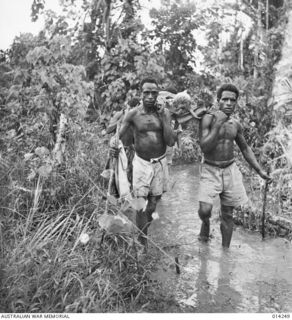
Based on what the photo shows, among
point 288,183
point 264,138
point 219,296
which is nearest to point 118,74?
point 264,138

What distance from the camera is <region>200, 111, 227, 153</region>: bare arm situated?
4.02m

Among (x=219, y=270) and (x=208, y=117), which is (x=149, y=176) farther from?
(x=219, y=270)

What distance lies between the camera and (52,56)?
199 inches

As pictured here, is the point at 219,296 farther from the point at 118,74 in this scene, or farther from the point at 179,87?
the point at 179,87

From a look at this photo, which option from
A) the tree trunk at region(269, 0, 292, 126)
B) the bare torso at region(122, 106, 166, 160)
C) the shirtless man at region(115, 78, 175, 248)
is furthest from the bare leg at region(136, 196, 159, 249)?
the tree trunk at region(269, 0, 292, 126)

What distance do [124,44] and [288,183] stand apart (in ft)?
12.6

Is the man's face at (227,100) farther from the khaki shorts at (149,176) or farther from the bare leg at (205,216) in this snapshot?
the bare leg at (205,216)

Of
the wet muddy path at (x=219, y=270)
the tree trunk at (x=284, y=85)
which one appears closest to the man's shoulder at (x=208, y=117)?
the wet muddy path at (x=219, y=270)

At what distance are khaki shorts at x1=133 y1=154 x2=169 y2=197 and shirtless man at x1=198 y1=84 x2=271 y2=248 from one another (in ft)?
1.39

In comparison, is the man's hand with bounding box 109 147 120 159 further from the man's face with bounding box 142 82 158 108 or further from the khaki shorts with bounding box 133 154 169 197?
the man's face with bounding box 142 82 158 108

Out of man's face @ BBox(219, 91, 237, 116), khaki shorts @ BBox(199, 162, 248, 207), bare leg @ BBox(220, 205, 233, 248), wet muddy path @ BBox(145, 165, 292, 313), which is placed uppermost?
man's face @ BBox(219, 91, 237, 116)

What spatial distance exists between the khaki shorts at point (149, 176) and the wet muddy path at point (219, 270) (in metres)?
0.56

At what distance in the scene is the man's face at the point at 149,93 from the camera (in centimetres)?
387

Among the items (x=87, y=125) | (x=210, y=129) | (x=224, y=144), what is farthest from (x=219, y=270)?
(x=87, y=125)
